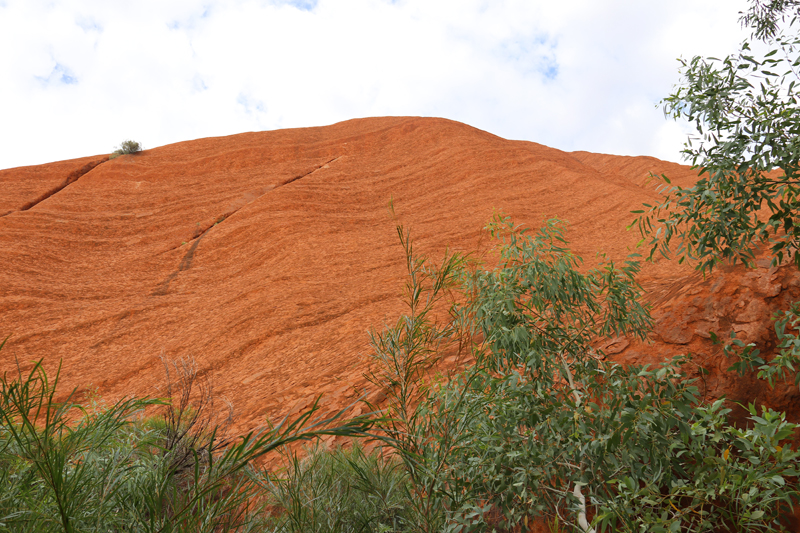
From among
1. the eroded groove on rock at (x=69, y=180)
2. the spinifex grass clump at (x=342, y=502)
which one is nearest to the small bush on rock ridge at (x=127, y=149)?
the eroded groove on rock at (x=69, y=180)

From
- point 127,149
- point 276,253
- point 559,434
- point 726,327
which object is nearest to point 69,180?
point 127,149

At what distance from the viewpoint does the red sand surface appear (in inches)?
286

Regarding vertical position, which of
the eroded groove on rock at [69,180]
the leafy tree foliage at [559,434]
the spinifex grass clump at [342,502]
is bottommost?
the spinifex grass clump at [342,502]

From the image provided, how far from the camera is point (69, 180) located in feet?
63.4

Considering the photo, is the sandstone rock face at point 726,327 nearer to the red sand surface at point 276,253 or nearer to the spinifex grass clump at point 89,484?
the red sand surface at point 276,253

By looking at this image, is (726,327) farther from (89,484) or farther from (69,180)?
(69,180)

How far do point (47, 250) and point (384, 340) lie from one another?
1645cm

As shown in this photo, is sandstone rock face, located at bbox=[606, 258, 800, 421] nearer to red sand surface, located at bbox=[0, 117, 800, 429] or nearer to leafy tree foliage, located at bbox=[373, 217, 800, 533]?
red sand surface, located at bbox=[0, 117, 800, 429]

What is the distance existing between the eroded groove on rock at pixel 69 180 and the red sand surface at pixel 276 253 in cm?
7

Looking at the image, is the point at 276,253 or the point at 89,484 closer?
the point at 89,484

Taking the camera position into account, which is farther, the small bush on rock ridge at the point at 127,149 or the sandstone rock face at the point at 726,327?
the small bush on rock ridge at the point at 127,149

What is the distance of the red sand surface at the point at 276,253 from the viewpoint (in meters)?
7.27

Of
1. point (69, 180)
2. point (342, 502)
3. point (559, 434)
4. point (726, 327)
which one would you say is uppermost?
point (69, 180)

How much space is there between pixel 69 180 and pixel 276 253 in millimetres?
12427
